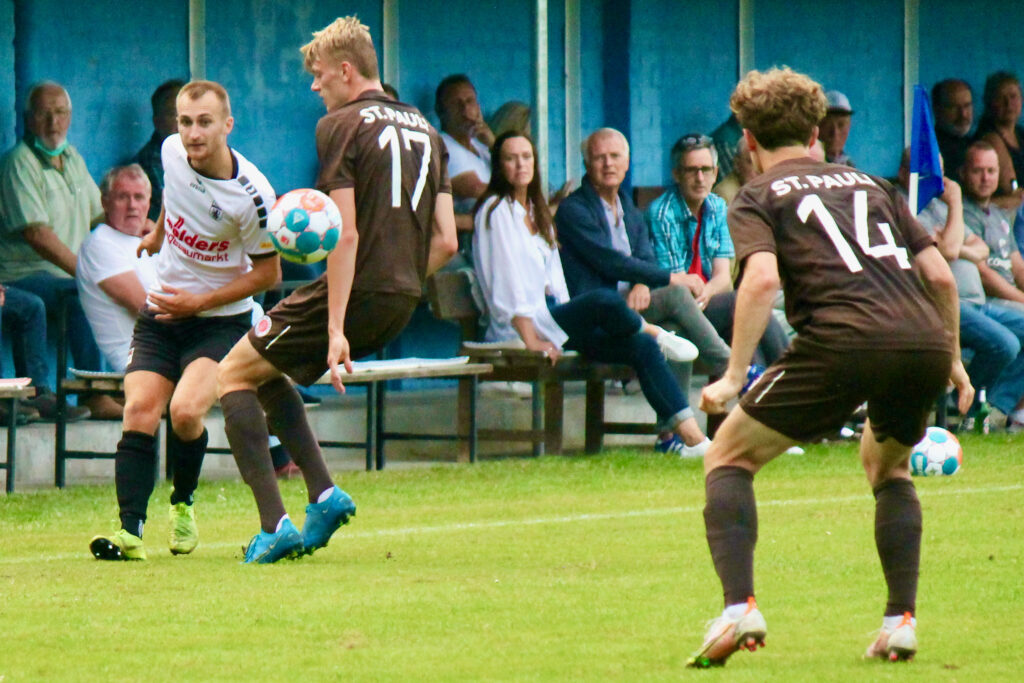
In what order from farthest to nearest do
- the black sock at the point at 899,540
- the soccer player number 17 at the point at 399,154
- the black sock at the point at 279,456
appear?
the black sock at the point at 279,456, the soccer player number 17 at the point at 399,154, the black sock at the point at 899,540

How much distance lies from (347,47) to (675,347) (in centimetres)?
516

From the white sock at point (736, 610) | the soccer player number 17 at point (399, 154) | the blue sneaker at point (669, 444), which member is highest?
the soccer player number 17 at point (399, 154)

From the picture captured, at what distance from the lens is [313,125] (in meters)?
14.2

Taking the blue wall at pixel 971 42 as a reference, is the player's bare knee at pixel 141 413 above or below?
below

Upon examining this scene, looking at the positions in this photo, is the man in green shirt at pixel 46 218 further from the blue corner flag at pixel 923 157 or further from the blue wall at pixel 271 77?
the blue corner flag at pixel 923 157

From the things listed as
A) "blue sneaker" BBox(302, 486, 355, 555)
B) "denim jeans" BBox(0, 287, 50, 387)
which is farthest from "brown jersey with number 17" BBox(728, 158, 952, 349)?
"denim jeans" BBox(0, 287, 50, 387)

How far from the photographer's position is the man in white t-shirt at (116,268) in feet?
37.2

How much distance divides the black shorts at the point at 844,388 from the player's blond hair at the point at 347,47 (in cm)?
273

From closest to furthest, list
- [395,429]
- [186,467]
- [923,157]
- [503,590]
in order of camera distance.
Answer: [503,590]
[186,467]
[395,429]
[923,157]

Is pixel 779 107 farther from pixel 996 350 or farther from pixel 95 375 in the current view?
pixel 996 350

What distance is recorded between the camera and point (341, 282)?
7547 mm

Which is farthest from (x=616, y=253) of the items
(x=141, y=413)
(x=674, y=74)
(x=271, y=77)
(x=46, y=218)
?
(x=141, y=413)

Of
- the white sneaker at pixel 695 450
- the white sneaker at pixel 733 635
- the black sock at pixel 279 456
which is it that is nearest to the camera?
the white sneaker at pixel 733 635

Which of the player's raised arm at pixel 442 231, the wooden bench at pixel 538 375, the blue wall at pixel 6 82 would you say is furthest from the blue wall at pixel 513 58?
the player's raised arm at pixel 442 231
